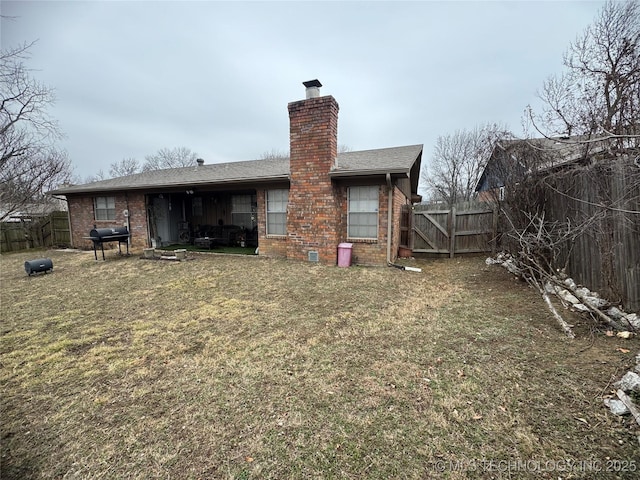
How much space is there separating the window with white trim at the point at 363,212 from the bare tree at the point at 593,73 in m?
3.68

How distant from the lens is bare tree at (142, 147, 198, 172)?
34.7 metres

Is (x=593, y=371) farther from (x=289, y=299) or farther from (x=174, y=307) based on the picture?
(x=174, y=307)

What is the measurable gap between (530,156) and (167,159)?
128ft

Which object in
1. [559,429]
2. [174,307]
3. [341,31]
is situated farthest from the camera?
[341,31]

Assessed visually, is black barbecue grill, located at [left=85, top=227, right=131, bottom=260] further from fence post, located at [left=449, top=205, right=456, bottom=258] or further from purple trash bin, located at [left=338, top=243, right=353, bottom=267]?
fence post, located at [left=449, top=205, right=456, bottom=258]

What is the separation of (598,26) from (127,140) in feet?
106

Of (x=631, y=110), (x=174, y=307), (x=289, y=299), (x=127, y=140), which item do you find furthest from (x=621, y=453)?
(x=127, y=140)

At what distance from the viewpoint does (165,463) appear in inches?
67.5

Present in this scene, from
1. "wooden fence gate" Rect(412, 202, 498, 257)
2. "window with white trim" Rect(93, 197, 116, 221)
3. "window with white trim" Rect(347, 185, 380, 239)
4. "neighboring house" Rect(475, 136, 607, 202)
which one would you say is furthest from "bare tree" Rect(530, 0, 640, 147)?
"window with white trim" Rect(93, 197, 116, 221)

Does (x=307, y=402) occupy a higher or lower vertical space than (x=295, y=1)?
lower

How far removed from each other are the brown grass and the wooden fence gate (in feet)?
13.9

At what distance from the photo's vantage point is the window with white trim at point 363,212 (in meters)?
7.43

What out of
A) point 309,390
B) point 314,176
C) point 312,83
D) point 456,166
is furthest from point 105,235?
point 456,166

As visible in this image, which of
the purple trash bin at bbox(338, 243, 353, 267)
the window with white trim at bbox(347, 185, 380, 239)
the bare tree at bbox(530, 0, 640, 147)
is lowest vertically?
the purple trash bin at bbox(338, 243, 353, 267)
